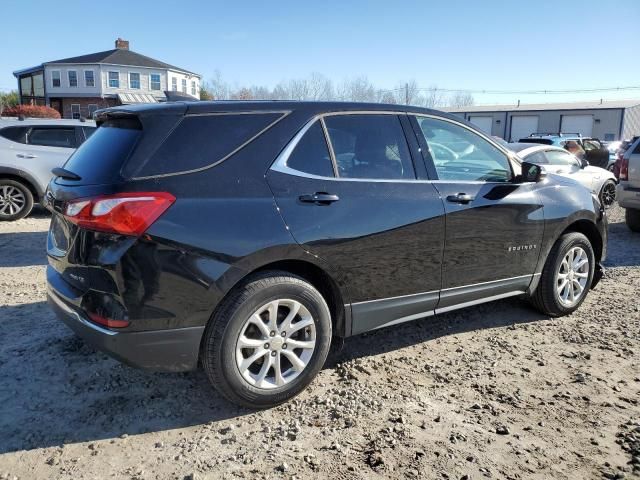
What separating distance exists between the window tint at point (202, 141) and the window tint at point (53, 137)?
768 cm

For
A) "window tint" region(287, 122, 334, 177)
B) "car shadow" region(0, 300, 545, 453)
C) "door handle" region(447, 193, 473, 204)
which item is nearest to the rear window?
"window tint" region(287, 122, 334, 177)

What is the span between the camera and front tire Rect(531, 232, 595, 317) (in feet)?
15.5

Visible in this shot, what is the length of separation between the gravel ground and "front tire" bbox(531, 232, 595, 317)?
27 cm

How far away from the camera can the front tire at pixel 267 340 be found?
9.87ft

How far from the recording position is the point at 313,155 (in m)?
3.39

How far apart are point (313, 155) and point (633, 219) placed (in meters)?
8.37

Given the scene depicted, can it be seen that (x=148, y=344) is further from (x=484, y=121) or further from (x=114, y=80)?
(x=484, y=121)

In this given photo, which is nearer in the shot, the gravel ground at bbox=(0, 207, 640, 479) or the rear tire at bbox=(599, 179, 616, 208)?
the gravel ground at bbox=(0, 207, 640, 479)

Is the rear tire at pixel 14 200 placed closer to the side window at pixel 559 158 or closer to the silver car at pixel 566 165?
the silver car at pixel 566 165

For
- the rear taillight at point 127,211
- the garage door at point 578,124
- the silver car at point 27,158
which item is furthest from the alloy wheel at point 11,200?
the garage door at point 578,124

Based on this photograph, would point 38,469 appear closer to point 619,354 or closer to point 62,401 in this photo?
point 62,401

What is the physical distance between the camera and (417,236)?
3707mm

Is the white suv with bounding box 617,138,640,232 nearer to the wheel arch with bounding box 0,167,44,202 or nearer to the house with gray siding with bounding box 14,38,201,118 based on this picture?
the wheel arch with bounding box 0,167,44,202

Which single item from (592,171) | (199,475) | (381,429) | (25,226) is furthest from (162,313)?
(592,171)
